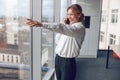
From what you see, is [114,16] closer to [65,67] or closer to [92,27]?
[92,27]

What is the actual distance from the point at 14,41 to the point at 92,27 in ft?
16.7

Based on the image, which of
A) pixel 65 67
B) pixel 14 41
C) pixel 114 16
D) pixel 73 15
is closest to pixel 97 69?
pixel 65 67

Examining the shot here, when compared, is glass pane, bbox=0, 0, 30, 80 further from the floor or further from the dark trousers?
the floor

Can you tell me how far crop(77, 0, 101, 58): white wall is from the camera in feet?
21.5

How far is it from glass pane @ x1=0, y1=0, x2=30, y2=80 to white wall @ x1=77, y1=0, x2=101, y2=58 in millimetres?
4608

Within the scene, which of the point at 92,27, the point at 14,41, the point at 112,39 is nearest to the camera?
the point at 14,41

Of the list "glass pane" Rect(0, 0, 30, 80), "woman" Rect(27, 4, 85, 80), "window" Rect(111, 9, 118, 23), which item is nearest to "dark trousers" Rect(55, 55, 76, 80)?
"woman" Rect(27, 4, 85, 80)

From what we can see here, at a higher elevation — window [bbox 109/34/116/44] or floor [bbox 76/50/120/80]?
window [bbox 109/34/116/44]

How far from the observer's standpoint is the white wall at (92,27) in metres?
6.55

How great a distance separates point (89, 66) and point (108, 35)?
547 cm

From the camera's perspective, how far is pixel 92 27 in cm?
667

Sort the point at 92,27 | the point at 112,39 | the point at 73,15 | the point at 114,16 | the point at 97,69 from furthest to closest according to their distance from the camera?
the point at 112,39
the point at 114,16
the point at 92,27
the point at 97,69
the point at 73,15

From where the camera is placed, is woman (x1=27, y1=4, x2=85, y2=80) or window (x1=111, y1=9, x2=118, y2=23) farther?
window (x1=111, y1=9, x2=118, y2=23)

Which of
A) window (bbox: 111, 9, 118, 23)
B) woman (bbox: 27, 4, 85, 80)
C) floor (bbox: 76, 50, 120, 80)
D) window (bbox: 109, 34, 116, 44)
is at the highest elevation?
window (bbox: 111, 9, 118, 23)
